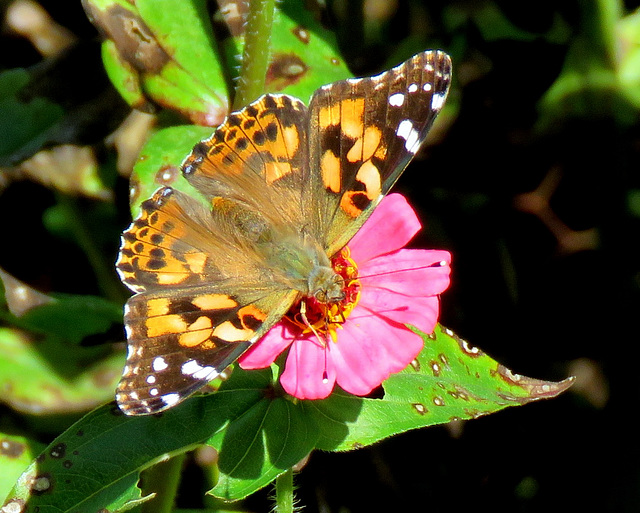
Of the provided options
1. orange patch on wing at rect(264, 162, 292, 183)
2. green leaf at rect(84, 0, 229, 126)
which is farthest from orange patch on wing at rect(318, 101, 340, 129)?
green leaf at rect(84, 0, 229, 126)

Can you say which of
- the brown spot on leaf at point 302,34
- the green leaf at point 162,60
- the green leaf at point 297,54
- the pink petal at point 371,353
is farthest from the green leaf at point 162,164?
the pink petal at point 371,353

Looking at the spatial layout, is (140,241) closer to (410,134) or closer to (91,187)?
(410,134)

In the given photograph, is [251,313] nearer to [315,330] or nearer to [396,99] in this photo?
[315,330]

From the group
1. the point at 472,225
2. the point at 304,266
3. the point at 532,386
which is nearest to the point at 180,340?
the point at 304,266

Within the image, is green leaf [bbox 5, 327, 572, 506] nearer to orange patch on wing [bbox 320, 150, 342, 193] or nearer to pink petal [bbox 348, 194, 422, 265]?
pink petal [bbox 348, 194, 422, 265]

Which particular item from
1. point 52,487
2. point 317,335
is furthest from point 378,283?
point 52,487

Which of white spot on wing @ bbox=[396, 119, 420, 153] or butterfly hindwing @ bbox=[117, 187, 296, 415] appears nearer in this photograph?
butterfly hindwing @ bbox=[117, 187, 296, 415]
